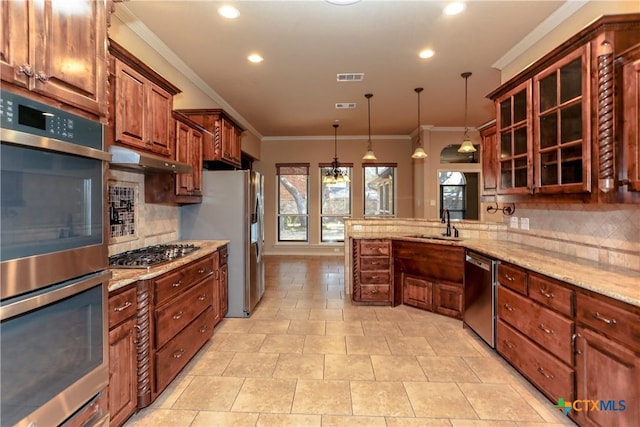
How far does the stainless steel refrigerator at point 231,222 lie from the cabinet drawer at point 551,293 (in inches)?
112

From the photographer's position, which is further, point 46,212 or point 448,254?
point 448,254

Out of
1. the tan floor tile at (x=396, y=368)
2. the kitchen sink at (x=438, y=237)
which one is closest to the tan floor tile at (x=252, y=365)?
the tan floor tile at (x=396, y=368)

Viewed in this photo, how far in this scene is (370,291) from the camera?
4281 millimetres

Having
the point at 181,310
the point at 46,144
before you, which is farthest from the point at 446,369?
the point at 46,144

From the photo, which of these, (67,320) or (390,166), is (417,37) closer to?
(67,320)

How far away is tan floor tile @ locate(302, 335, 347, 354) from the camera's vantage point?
9.72 ft

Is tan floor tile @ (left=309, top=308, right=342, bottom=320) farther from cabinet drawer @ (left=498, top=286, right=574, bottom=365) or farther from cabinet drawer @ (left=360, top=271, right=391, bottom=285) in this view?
cabinet drawer @ (left=498, top=286, right=574, bottom=365)

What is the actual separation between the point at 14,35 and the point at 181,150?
2.14 meters

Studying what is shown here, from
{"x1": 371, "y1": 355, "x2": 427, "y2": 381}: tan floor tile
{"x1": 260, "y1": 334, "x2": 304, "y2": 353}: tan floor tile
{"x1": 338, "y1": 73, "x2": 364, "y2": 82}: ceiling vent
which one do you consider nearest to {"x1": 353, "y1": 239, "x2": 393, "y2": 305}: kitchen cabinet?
{"x1": 260, "y1": 334, "x2": 304, "y2": 353}: tan floor tile

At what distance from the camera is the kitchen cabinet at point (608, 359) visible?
155 cm

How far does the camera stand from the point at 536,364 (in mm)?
2262

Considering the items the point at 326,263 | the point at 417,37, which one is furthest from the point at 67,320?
the point at 326,263

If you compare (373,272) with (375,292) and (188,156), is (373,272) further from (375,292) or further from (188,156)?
(188,156)

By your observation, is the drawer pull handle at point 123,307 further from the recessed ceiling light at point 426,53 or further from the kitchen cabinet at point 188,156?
the recessed ceiling light at point 426,53
